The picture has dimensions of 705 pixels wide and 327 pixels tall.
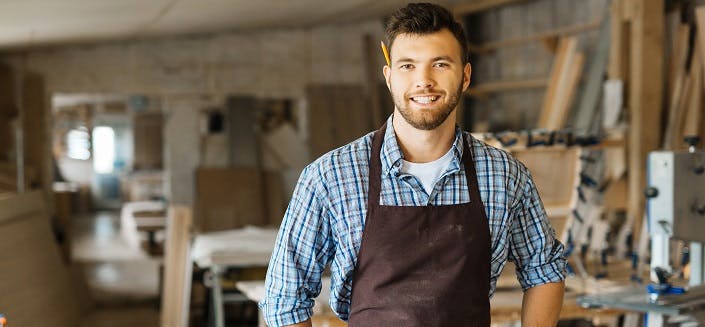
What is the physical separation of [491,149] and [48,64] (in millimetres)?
8179

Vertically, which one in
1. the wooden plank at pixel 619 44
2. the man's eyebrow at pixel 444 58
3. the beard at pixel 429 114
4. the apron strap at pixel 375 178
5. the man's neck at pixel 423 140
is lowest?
the apron strap at pixel 375 178

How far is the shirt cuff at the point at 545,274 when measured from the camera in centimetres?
204

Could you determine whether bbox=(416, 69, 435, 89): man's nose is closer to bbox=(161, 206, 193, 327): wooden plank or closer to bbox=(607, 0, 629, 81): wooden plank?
bbox=(607, 0, 629, 81): wooden plank

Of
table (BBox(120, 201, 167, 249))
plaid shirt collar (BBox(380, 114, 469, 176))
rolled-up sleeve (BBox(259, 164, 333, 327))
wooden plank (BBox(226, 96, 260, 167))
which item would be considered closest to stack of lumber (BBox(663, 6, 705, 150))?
plaid shirt collar (BBox(380, 114, 469, 176))

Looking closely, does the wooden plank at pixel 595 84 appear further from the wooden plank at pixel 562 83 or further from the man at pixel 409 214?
the man at pixel 409 214

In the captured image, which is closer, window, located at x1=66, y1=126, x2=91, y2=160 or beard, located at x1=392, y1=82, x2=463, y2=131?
beard, located at x1=392, y1=82, x2=463, y2=131

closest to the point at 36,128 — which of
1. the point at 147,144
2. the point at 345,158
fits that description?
the point at 345,158

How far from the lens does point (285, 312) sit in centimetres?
192

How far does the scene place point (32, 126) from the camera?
910 centimetres

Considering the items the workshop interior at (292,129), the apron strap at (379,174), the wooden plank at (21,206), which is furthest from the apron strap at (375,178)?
the wooden plank at (21,206)

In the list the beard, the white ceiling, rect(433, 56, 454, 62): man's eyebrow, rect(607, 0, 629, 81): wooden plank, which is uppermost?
the white ceiling

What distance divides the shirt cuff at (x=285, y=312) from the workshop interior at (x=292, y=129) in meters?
1.55

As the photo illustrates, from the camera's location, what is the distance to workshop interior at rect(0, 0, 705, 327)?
4.09 m

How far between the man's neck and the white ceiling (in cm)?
399
